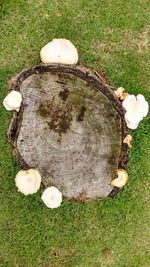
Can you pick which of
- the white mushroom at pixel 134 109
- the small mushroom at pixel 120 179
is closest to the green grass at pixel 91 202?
the white mushroom at pixel 134 109

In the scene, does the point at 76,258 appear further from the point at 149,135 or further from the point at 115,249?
the point at 149,135

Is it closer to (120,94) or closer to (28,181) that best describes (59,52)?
(120,94)

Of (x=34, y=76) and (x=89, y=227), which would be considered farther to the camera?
(x=89, y=227)

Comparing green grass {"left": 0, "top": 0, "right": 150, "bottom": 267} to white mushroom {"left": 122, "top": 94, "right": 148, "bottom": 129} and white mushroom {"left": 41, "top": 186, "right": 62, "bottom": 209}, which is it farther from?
white mushroom {"left": 122, "top": 94, "right": 148, "bottom": 129}

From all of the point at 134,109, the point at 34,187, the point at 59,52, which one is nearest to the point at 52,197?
the point at 34,187

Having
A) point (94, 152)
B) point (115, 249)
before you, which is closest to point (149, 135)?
point (94, 152)
